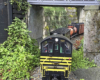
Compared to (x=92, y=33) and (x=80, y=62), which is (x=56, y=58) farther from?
(x=92, y=33)

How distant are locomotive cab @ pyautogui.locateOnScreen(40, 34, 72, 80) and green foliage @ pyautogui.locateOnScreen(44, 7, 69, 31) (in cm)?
1067

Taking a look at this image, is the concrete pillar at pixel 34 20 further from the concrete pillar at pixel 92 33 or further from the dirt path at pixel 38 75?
the concrete pillar at pixel 92 33

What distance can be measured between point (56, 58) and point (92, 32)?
3512 mm

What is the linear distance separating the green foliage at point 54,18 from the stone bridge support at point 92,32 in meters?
8.57

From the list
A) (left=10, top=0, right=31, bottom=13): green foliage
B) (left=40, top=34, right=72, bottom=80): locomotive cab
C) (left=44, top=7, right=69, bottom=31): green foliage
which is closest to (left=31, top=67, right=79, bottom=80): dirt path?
(left=40, top=34, right=72, bottom=80): locomotive cab

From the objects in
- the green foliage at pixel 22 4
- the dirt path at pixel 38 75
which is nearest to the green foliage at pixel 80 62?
the dirt path at pixel 38 75

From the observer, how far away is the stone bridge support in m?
7.74

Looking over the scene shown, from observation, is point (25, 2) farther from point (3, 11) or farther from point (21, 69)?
point (21, 69)

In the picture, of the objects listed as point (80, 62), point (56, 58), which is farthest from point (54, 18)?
point (56, 58)

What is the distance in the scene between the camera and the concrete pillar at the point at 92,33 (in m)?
7.74

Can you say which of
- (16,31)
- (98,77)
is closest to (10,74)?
(16,31)

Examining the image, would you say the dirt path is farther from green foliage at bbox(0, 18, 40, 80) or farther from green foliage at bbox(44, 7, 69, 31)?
green foliage at bbox(44, 7, 69, 31)

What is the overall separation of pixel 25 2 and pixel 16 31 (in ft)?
5.90

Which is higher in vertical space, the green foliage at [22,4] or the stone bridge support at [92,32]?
the green foliage at [22,4]
